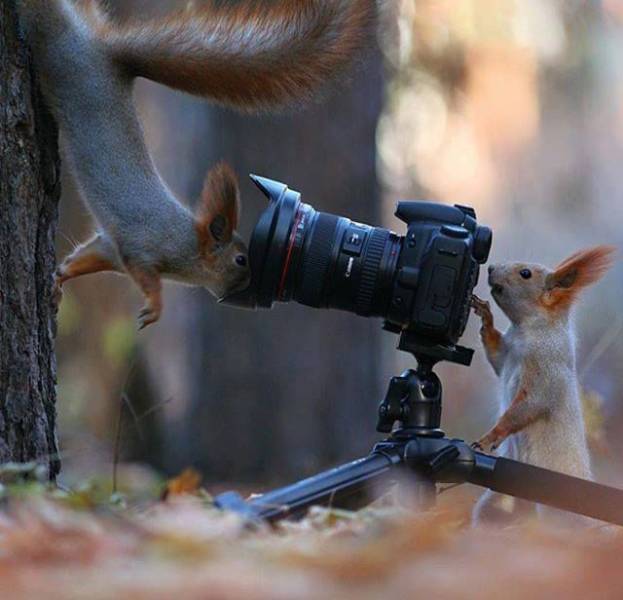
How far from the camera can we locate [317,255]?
2.69 meters

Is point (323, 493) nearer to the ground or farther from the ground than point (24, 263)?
nearer to the ground

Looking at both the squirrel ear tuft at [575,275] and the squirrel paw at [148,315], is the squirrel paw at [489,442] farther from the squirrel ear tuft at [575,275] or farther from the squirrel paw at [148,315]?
the squirrel paw at [148,315]

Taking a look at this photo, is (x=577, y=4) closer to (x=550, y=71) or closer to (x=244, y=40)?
(x=550, y=71)

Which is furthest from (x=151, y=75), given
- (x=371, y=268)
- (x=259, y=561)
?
(x=259, y=561)

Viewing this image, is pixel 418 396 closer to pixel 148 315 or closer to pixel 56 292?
pixel 148 315

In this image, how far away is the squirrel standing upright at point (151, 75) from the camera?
2.83m

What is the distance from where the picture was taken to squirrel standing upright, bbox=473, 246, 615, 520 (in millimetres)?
3275

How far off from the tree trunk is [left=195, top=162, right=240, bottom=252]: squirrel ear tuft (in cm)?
48

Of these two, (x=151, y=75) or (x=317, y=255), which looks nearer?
(x=317, y=255)

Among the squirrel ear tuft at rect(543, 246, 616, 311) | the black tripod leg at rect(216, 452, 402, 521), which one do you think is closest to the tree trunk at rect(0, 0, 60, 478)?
the black tripod leg at rect(216, 452, 402, 521)

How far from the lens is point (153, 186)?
305cm

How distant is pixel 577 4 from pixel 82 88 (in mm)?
8044

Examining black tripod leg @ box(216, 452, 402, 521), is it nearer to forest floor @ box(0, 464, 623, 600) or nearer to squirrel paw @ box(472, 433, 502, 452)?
forest floor @ box(0, 464, 623, 600)

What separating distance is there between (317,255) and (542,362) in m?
0.92
